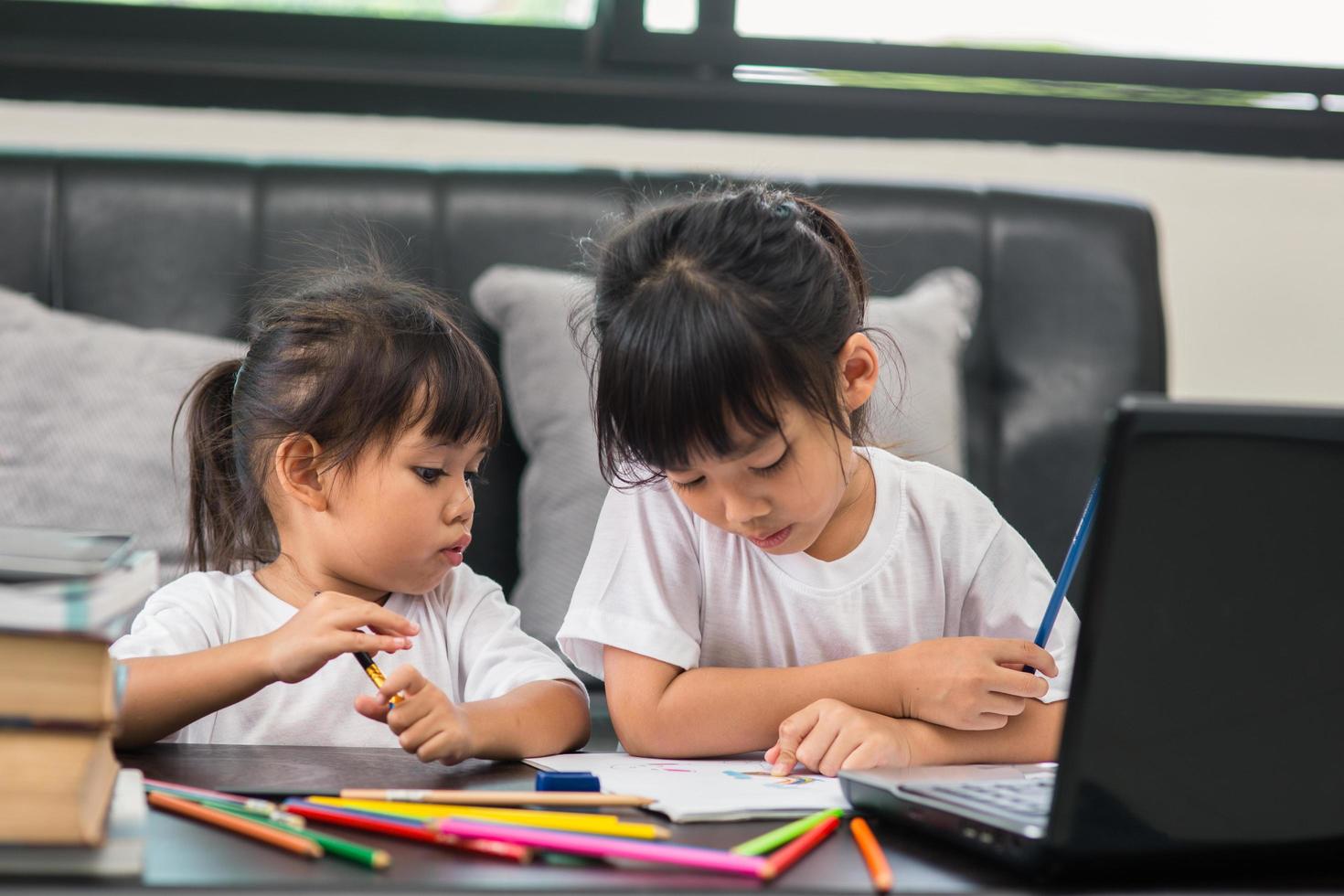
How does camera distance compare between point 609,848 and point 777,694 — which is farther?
point 777,694

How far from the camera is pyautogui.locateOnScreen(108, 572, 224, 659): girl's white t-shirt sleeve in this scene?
1.02 metres

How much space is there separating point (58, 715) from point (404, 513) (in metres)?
0.57

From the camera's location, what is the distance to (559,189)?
5.52ft

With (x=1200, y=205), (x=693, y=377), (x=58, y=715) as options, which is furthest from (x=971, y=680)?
(x=1200, y=205)

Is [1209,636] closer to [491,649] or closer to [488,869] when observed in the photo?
[488,869]

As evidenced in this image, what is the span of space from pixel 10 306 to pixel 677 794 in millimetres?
1091

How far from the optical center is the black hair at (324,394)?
113 centimetres

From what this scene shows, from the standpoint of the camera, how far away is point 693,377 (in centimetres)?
89

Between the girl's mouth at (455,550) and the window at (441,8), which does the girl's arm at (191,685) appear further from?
the window at (441,8)

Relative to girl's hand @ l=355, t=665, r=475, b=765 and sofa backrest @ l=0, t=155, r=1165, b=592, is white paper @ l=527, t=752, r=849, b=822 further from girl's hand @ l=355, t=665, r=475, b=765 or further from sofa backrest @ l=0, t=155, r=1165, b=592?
sofa backrest @ l=0, t=155, r=1165, b=592

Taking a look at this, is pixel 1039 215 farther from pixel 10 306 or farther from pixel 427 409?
pixel 10 306

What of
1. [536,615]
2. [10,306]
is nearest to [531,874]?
[536,615]

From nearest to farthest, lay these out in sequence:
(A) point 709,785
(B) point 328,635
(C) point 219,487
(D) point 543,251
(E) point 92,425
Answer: (A) point 709,785
(B) point 328,635
(C) point 219,487
(E) point 92,425
(D) point 543,251

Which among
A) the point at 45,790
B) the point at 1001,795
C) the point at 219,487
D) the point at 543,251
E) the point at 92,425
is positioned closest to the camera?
the point at 45,790
